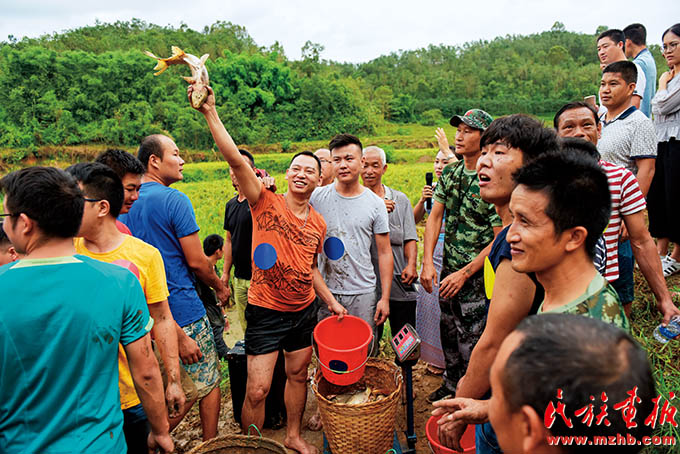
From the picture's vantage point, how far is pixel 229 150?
7.88 ft

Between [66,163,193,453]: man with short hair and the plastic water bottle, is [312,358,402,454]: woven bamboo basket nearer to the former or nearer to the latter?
[66,163,193,453]: man with short hair

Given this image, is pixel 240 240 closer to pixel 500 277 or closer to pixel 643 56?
pixel 500 277

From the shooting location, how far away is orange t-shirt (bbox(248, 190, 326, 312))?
280cm

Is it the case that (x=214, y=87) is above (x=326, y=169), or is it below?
above

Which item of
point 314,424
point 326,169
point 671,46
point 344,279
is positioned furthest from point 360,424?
point 671,46

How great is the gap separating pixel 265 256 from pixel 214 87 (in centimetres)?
2178

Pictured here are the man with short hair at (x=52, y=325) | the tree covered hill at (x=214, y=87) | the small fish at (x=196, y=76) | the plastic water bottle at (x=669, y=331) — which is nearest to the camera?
the man with short hair at (x=52, y=325)

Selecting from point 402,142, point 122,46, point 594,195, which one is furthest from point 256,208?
point 122,46

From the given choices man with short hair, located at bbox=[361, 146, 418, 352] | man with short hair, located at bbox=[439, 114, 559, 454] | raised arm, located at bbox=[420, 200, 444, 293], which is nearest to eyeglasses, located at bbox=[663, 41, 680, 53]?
raised arm, located at bbox=[420, 200, 444, 293]

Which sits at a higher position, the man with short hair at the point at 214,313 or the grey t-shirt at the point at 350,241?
the grey t-shirt at the point at 350,241

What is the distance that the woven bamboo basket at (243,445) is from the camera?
2.25 metres

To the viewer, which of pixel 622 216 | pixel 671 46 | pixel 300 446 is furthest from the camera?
pixel 671 46

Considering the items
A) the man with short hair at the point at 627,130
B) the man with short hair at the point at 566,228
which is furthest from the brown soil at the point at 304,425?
the man with short hair at the point at 566,228

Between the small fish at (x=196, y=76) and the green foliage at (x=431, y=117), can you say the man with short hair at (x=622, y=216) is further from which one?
the green foliage at (x=431, y=117)
